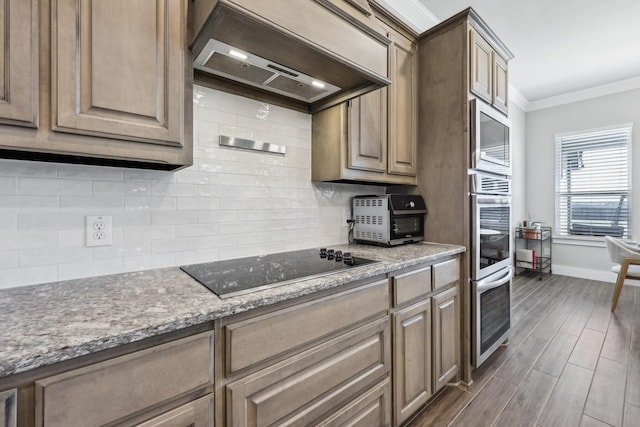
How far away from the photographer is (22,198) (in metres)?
1.11

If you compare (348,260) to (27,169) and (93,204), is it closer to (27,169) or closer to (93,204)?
(93,204)

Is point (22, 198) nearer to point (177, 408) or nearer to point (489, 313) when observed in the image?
point (177, 408)

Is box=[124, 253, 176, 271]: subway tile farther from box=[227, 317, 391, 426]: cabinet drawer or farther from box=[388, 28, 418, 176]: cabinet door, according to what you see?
box=[388, 28, 418, 176]: cabinet door

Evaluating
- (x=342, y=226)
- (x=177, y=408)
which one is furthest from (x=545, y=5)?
(x=177, y=408)

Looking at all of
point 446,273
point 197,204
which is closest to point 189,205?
point 197,204

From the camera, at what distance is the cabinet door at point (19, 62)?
0.83 meters

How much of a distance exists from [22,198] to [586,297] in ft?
17.5

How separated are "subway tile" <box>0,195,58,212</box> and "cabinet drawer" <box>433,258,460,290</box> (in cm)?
187

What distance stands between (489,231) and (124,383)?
2.25 metres

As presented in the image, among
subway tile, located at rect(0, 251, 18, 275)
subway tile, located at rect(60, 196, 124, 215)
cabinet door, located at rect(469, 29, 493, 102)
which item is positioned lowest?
subway tile, located at rect(0, 251, 18, 275)

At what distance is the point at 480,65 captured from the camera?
2127mm

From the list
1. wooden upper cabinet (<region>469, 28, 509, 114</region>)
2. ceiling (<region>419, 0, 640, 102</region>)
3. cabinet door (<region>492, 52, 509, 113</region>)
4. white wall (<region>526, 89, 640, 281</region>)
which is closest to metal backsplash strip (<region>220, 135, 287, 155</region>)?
wooden upper cabinet (<region>469, 28, 509, 114</region>)

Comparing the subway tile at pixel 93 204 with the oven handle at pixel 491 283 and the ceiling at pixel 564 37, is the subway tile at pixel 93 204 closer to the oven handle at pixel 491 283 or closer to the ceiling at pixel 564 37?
the oven handle at pixel 491 283

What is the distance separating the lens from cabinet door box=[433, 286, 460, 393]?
177cm
